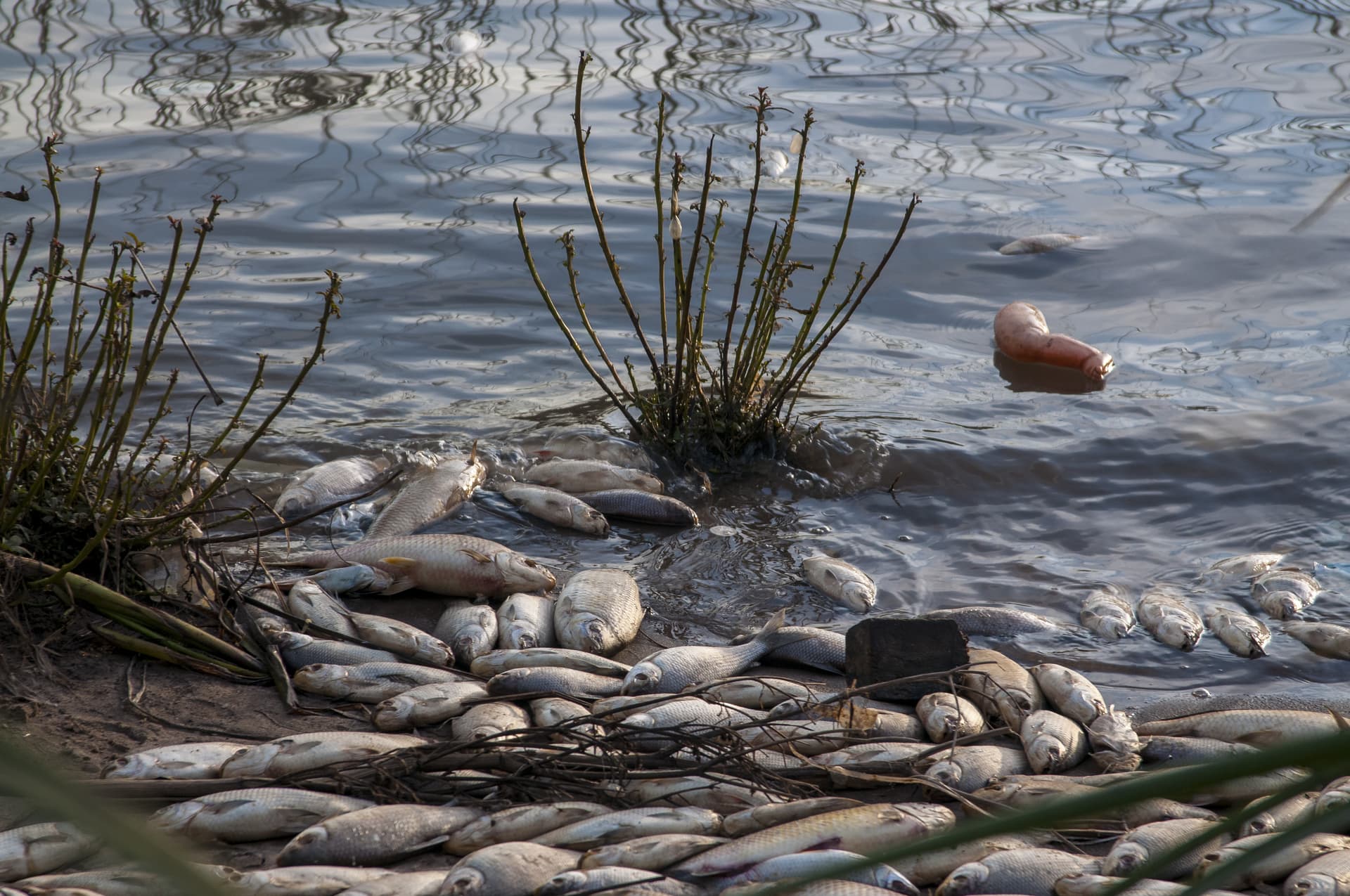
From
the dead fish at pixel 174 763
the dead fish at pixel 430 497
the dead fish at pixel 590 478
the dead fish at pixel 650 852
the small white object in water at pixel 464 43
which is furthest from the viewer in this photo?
the small white object in water at pixel 464 43

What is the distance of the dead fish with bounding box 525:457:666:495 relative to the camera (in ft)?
19.1

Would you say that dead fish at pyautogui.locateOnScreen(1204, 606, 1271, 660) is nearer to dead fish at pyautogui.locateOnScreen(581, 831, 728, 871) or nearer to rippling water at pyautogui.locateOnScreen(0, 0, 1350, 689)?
rippling water at pyautogui.locateOnScreen(0, 0, 1350, 689)

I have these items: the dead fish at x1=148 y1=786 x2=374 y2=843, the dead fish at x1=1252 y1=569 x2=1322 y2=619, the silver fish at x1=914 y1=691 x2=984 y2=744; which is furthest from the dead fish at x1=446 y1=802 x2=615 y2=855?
the dead fish at x1=1252 y1=569 x2=1322 y2=619

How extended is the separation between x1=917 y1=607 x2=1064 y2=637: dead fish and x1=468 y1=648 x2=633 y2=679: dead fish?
142 centimetres

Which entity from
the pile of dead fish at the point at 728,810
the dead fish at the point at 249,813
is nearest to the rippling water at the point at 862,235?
the pile of dead fish at the point at 728,810

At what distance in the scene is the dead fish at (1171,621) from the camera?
462 centimetres

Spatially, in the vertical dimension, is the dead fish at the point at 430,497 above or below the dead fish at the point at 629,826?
below

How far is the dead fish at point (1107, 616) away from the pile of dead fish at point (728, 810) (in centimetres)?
91

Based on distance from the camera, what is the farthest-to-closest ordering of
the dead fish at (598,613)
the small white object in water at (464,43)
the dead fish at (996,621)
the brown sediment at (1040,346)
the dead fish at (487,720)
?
the small white object in water at (464,43) → the brown sediment at (1040,346) → the dead fish at (996,621) → the dead fish at (598,613) → the dead fish at (487,720)

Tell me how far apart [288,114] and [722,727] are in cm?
1024

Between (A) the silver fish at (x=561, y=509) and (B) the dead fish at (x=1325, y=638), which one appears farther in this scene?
(A) the silver fish at (x=561, y=509)

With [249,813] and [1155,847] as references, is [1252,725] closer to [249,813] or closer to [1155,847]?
[1155,847]

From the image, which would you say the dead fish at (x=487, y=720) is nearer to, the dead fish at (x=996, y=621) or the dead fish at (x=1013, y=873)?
the dead fish at (x=1013, y=873)

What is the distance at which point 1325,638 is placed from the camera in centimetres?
461
